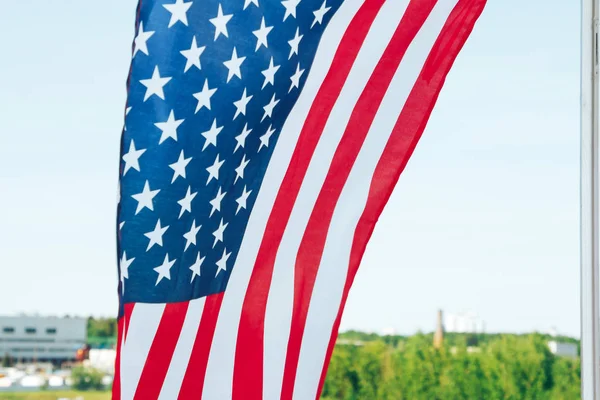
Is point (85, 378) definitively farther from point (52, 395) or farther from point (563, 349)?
point (563, 349)

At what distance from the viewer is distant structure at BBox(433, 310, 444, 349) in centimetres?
1586

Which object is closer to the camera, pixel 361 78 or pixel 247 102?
pixel 247 102

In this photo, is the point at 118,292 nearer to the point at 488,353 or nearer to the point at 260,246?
the point at 260,246

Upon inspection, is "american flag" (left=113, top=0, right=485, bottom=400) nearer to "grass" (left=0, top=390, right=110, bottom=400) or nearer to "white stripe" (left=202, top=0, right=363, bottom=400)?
"white stripe" (left=202, top=0, right=363, bottom=400)

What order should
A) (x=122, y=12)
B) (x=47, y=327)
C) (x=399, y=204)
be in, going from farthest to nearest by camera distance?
(x=47, y=327), (x=399, y=204), (x=122, y=12)

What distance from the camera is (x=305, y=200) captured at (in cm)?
83

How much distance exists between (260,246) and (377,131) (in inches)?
7.4

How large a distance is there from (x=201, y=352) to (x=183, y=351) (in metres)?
0.02

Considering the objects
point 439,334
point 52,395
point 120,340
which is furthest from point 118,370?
point 52,395

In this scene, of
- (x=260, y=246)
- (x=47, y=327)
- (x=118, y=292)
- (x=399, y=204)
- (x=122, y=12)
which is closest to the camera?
(x=118, y=292)

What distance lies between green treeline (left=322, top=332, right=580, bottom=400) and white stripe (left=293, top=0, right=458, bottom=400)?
48.5 ft

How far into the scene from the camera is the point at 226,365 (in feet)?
2.59

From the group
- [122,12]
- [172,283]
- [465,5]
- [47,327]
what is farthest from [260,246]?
[47,327]

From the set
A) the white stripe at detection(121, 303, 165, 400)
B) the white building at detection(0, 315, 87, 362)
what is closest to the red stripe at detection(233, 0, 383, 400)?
the white stripe at detection(121, 303, 165, 400)
